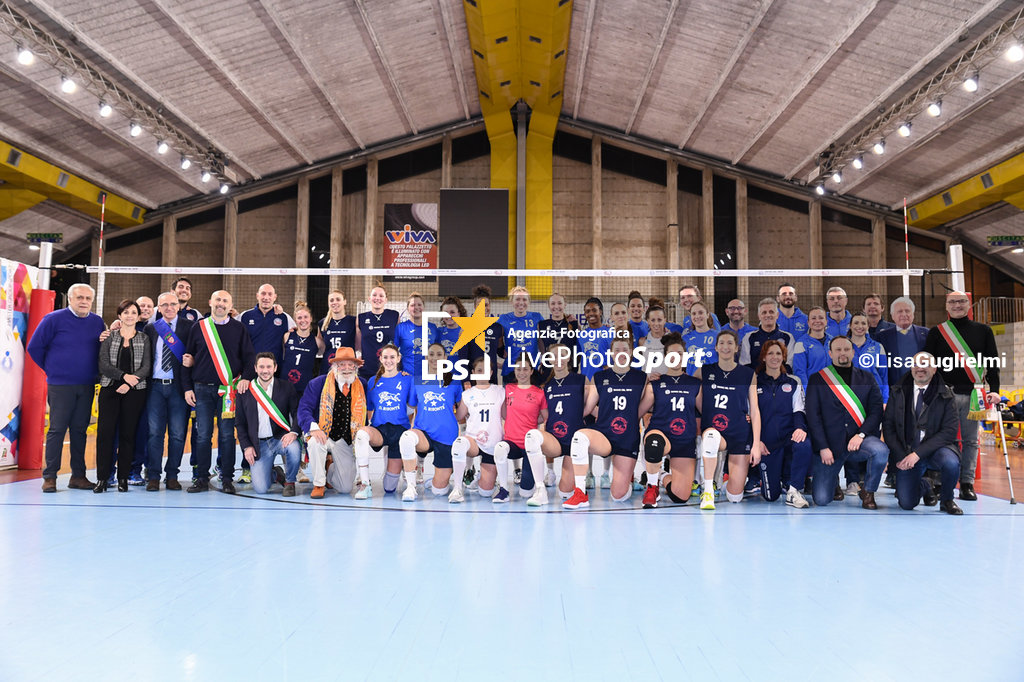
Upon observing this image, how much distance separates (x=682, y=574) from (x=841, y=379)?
3.46m

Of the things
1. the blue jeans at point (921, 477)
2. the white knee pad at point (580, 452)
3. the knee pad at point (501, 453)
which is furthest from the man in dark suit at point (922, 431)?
the knee pad at point (501, 453)

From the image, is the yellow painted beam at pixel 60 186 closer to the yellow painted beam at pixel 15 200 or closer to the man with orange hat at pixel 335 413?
the yellow painted beam at pixel 15 200

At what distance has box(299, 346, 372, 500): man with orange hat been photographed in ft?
21.9

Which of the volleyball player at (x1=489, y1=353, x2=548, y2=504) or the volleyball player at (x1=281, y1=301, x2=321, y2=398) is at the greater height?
the volleyball player at (x1=281, y1=301, x2=321, y2=398)

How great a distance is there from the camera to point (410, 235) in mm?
20750

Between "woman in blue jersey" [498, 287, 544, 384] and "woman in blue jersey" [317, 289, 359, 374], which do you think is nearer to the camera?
"woman in blue jersey" [317, 289, 359, 374]

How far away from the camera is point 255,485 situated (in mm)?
7004

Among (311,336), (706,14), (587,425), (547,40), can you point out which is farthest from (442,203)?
(587,425)

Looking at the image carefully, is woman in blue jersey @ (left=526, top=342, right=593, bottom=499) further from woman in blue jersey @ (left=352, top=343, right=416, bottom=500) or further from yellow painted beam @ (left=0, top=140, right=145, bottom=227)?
yellow painted beam @ (left=0, top=140, right=145, bottom=227)

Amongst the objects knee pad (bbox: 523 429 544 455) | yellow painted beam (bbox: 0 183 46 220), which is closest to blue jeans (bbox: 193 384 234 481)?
knee pad (bbox: 523 429 544 455)

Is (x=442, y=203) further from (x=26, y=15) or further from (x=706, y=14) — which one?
(x=26, y=15)

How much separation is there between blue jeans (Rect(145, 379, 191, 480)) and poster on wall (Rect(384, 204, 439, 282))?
1354cm

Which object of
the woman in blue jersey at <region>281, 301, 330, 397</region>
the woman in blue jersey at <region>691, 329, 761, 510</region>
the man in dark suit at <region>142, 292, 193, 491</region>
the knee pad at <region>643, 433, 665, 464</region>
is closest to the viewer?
the knee pad at <region>643, 433, 665, 464</region>

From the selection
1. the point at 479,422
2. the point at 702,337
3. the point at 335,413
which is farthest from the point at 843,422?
the point at 335,413
